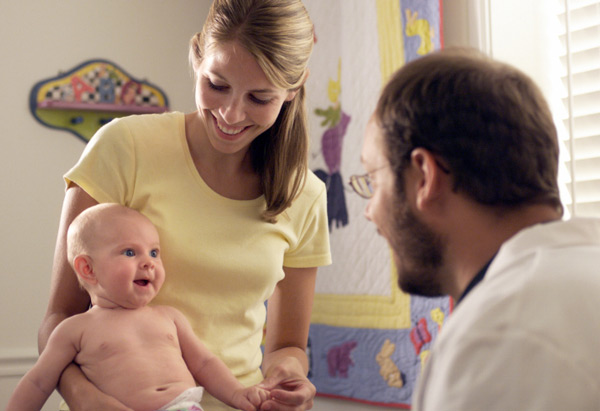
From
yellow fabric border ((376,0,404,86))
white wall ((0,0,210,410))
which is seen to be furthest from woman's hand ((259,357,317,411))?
white wall ((0,0,210,410))

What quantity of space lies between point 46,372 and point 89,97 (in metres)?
1.74

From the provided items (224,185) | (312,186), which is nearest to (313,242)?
(312,186)

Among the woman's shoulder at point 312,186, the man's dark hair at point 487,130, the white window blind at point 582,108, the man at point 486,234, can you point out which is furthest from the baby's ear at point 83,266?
the white window blind at point 582,108

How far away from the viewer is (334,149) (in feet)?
8.16

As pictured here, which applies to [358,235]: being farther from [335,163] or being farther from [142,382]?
[142,382]

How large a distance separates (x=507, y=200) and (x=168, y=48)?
2490 mm

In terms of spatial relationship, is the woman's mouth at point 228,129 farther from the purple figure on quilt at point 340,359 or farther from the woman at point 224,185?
the purple figure on quilt at point 340,359

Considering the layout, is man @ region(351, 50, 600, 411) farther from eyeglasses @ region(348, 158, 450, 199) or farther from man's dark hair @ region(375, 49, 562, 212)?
eyeglasses @ region(348, 158, 450, 199)

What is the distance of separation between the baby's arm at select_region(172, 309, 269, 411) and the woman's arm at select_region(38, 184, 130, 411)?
0.20m

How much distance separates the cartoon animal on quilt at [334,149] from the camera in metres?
2.46

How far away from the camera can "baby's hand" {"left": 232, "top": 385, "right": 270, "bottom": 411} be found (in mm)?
1493

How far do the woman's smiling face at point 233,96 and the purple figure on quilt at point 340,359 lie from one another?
3.50ft

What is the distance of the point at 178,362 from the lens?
1.52 m

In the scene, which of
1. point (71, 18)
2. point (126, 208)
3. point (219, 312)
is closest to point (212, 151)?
point (126, 208)
